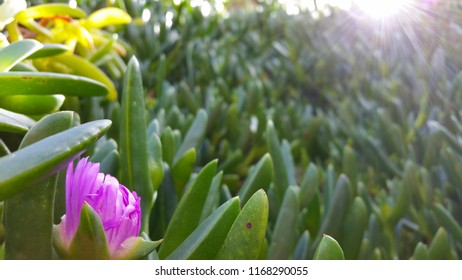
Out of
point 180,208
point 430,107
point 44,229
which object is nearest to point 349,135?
point 430,107

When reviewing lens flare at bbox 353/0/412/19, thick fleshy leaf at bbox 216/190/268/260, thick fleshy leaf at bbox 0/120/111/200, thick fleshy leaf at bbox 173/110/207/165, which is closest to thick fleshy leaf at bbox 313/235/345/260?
thick fleshy leaf at bbox 216/190/268/260

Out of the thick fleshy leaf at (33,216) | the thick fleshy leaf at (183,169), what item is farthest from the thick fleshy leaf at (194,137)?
the thick fleshy leaf at (33,216)

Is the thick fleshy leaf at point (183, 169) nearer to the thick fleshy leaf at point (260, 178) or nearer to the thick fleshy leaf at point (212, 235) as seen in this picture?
the thick fleshy leaf at point (260, 178)

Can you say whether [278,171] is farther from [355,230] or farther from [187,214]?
Result: [187,214]

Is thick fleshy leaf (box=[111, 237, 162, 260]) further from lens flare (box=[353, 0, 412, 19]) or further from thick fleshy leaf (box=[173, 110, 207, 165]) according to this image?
lens flare (box=[353, 0, 412, 19])

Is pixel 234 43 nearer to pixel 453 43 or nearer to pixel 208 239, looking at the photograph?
pixel 453 43

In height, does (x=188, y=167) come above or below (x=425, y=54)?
above

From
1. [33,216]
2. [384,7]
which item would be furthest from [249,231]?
[384,7]
